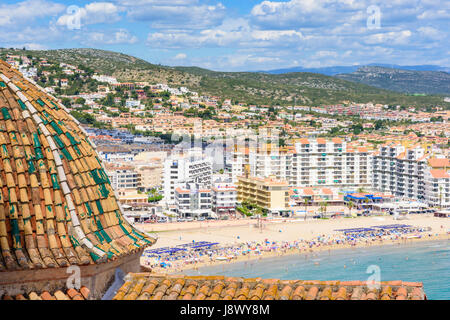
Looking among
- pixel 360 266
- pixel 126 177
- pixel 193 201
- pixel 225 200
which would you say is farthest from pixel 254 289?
pixel 126 177

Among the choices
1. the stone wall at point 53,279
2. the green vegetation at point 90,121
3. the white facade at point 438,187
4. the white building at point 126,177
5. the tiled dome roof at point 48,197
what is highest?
the tiled dome roof at point 48,197

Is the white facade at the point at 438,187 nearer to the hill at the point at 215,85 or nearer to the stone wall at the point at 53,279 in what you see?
the stone wall at the point at 53,279

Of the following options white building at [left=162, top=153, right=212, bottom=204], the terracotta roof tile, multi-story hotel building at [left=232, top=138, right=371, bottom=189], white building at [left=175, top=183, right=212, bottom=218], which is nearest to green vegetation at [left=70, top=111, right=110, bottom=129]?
white building at [left=162, top=153, right=212, bottom=204]

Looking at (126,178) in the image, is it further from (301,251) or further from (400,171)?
(400,171)

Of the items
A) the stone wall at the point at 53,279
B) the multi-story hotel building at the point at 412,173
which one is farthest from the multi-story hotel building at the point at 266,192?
the stone wall at the point at 53,279

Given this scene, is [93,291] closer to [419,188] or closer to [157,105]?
[419,188]
